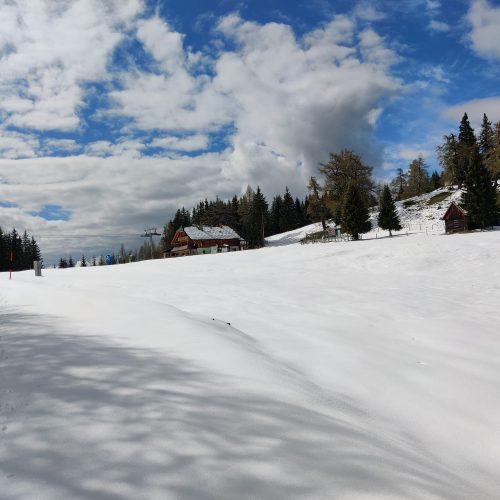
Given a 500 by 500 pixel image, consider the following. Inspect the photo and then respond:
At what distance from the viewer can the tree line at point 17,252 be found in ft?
243

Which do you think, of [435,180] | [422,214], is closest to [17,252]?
[422,214]

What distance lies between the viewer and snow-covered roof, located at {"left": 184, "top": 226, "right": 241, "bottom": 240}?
7200 cm

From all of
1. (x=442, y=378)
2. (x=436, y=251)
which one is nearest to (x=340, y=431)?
(x=442, y=378)

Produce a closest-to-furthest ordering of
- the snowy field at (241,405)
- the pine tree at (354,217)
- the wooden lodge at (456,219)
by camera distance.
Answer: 1. the snowy field at (241,405)
2. the pine tree at (354,217)
3. the wooden lodge at (456,219)

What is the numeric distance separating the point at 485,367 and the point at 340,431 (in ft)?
16.0

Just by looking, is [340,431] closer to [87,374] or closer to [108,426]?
[108,426]

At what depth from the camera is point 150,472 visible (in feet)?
7.37

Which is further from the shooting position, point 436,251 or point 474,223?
point 474,223

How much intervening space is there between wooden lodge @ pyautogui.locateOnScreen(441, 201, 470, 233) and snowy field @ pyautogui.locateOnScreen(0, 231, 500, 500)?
4217cm

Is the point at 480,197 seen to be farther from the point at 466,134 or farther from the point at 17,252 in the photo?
the point at 17,252

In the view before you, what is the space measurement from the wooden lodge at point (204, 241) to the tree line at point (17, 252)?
28.6m

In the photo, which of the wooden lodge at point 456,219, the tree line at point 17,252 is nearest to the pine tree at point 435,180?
the wooden lodge at point 456,219

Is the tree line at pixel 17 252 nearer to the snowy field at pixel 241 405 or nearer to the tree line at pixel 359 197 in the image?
the tree line at pixel 359 197

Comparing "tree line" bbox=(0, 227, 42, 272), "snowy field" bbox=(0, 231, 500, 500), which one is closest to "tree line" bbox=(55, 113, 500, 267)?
"tree line" bbox=(0, 227, 42, 272)
